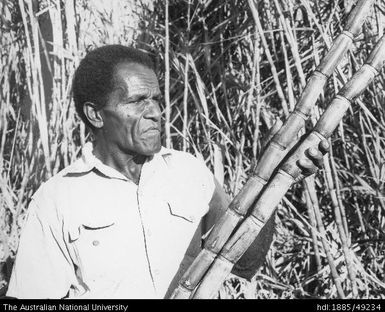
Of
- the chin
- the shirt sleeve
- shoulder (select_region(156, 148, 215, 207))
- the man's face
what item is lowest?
the shirt sleeve

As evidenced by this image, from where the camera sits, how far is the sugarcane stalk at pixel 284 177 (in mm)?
1364

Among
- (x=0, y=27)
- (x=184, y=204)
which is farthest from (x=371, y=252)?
(x=0, y=27)

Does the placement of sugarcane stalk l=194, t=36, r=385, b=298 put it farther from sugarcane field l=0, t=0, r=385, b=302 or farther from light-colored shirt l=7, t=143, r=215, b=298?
light-colored shirt l=7, t=143, r=215, b=298

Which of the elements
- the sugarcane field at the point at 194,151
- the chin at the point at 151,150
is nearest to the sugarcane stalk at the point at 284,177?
the sugarcane field at the point at 194,151

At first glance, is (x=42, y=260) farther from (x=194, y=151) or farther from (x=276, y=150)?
(x=194, y=151)

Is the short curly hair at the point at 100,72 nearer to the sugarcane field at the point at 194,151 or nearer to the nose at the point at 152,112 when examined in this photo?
the sugarcane field at the point at 194,151

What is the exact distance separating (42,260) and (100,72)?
546 millimetres

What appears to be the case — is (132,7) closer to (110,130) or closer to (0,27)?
(0,27)

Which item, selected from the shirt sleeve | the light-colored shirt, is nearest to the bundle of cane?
the light-colored shirt

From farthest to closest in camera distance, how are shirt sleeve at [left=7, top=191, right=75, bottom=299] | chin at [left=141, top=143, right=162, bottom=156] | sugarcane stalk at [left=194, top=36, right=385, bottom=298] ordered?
chin at [left=141, top=143, right=162, bottom=156] < shirt sleeve at [left=7, top=191, right=75, bottom=299] < sugarcane stalk at [left=194, top=36, right=385, bottom=298]

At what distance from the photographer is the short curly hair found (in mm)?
1720
